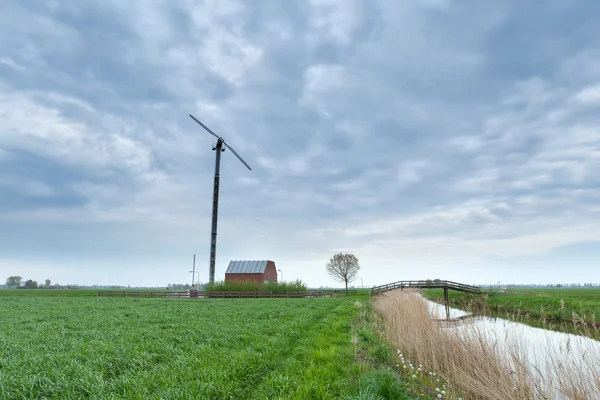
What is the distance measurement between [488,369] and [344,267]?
75267 millimetres

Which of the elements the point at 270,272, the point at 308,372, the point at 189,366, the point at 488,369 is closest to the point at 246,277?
the point at 270,272

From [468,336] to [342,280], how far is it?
7555 cm

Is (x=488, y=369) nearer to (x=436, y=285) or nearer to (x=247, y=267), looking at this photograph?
(x=436, y=285)

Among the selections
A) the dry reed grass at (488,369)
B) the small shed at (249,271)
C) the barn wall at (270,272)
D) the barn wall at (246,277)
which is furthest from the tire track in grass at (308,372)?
the barn wall at (270,272)

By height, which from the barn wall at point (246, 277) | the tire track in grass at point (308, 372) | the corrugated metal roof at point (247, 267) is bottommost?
the tire track in grass at point (308, 372)

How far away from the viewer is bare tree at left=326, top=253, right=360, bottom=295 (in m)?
81.5

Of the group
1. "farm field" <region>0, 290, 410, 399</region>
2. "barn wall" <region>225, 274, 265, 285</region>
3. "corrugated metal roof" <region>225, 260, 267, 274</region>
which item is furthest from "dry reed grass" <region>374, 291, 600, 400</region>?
"corrugated metal roof" <region>225, 260, 267, 274</region>

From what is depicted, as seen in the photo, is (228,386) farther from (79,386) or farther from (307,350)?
A: (307,350)

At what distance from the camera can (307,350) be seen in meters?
10.0

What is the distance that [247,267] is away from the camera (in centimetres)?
6631

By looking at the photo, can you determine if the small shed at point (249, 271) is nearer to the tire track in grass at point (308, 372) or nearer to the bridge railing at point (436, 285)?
the bridge railing at point (436, 285)

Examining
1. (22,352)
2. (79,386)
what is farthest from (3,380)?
(22,352)

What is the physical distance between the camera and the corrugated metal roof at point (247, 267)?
215 ft

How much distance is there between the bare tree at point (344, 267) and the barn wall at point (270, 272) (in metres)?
15.5
